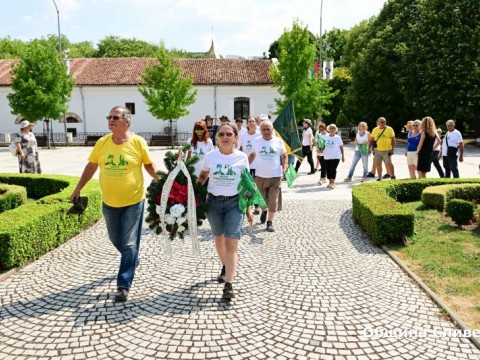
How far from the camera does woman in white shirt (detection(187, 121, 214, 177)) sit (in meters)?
6.94

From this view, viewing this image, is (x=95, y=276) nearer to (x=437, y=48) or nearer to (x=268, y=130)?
(x=268, y=130)

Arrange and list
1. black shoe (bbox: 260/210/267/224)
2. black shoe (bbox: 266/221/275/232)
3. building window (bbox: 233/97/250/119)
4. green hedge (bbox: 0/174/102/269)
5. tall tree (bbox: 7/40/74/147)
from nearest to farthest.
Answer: green hedge (bbox: 0/174/102/269), black shoe (bbox: 266/221/275/232), black shoe (bbox: 260/210/267/224), tall tree (bbox: 7/40/74/147), building window (bbox: 233/97/250/119)

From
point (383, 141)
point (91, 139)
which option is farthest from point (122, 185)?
point (91, 139)

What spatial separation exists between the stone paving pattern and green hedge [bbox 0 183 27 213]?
11.0 ft

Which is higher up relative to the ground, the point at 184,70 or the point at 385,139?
the point at 184,70

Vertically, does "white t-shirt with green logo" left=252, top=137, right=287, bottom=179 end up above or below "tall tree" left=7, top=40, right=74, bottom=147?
below

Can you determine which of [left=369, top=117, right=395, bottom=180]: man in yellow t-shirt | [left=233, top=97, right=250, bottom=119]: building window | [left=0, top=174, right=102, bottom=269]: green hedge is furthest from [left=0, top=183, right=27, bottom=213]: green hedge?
[left=233, top=97, right=250, bottom=119]: building window

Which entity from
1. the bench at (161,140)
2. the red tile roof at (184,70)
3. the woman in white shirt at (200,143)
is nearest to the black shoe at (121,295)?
the woman in white shirt at (200,143)

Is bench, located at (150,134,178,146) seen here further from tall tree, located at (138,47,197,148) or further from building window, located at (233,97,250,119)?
building window, located at (233,97,250,119)

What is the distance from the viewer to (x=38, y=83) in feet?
95.6

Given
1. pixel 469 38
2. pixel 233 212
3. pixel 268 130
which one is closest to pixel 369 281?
pixel 233 212

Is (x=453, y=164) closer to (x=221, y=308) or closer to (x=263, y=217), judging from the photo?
(x=263, y=217)

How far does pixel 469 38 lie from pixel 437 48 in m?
1.87

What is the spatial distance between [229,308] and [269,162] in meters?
3.39
